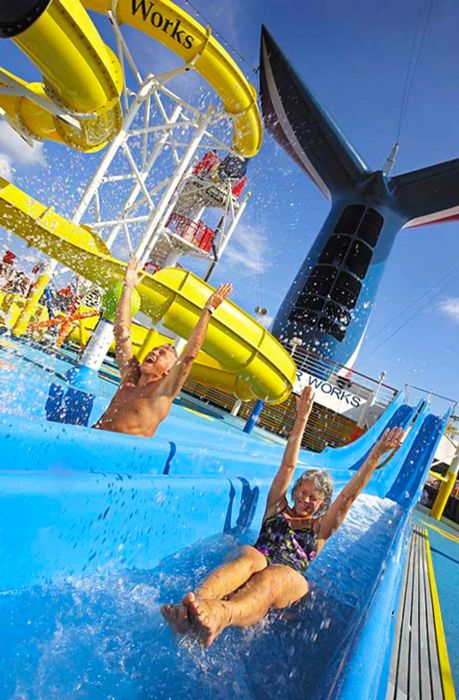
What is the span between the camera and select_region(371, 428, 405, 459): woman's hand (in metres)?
2.38

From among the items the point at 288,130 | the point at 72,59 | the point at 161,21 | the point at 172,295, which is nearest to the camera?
the point at 72,59

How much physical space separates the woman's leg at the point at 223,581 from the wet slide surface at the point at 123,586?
0.16 metres

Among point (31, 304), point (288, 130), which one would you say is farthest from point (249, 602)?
point (288, 130)

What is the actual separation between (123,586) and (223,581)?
1.36 feet

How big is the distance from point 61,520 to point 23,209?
312 cm

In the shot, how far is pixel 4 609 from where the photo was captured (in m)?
1.16

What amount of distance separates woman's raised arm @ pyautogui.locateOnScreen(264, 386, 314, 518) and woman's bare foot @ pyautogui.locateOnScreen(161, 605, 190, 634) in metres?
1.09

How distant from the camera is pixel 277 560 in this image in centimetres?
190

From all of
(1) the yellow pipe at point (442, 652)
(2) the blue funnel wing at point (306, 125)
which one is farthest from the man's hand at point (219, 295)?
(2) the blue funnel wing at point (306, 125)

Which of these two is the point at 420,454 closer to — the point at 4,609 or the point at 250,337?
the point at 250,337

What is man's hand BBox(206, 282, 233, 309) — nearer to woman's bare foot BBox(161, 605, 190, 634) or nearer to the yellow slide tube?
woman's bare foot BBox(161, 605, 190, 634)

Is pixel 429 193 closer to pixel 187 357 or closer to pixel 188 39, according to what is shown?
pixel 188 39

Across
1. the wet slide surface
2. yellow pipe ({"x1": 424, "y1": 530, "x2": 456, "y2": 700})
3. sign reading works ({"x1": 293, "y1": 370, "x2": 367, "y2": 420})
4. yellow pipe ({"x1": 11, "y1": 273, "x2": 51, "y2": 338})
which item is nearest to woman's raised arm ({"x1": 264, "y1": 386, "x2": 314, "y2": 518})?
the wet slide surface

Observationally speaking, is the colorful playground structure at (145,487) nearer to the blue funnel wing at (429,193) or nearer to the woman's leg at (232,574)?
the woman's leg at (232,574)
